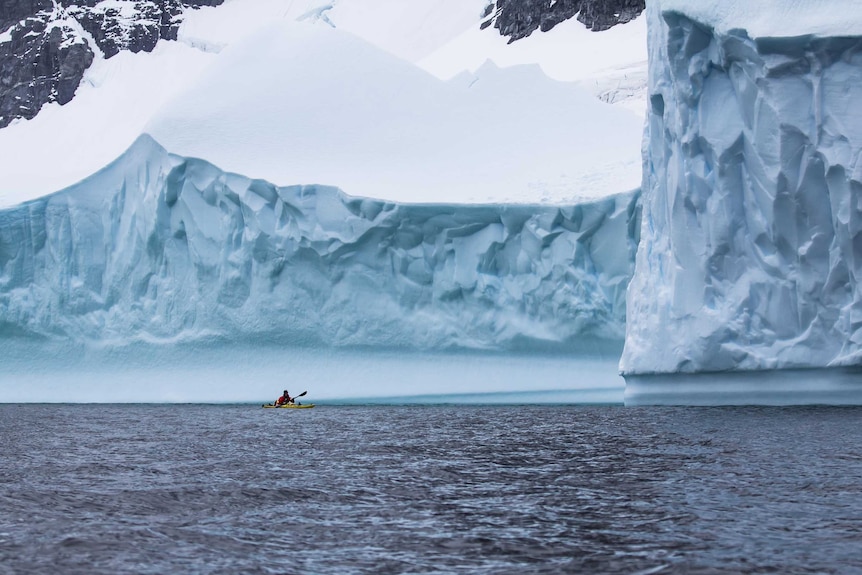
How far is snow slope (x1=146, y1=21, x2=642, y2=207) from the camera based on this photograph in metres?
18.8

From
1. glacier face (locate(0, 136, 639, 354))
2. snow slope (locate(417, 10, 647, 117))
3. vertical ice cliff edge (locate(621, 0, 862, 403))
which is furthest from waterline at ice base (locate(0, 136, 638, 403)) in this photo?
snow slope (locate(417, 10, 647, 117))

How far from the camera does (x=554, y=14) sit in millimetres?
41281

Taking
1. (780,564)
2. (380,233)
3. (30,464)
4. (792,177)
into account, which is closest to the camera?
(780,564)

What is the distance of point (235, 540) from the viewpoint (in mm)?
5500

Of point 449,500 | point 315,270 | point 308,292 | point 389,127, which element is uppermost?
point 389,127

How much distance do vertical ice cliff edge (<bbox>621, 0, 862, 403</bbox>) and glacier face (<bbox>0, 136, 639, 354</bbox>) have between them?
2772 millimetres

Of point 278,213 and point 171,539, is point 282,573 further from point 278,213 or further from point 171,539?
point 278,213

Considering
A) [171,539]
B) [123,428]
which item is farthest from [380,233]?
[171,539]

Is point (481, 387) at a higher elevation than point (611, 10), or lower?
lower

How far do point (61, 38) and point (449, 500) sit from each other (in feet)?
173

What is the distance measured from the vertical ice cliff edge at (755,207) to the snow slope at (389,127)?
12.4 feet

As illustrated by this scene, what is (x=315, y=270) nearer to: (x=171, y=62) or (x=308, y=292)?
(x=308, y=292)

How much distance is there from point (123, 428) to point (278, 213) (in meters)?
5.79

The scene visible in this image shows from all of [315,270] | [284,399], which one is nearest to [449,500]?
[284,399]
